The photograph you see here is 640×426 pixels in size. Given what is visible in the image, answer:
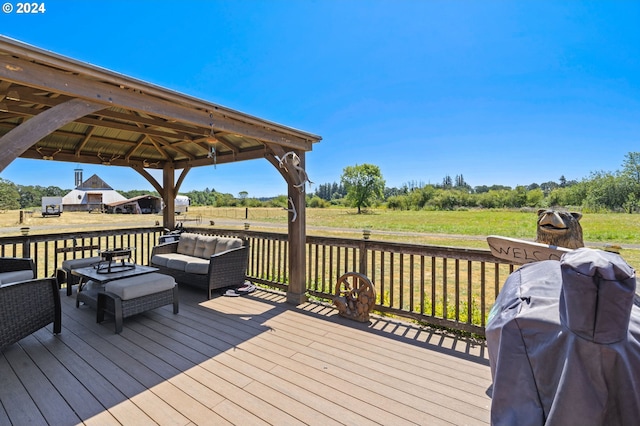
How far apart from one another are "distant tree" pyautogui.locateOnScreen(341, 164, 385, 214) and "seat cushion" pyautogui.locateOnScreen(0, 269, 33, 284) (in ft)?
110

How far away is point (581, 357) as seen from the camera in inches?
25.9

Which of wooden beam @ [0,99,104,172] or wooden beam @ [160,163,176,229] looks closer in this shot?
wooden beam @ [0,99,104,172]

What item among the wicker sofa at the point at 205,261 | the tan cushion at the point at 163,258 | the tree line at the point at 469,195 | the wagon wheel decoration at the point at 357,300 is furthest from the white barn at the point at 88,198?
the wagon wheel decoration at the point at 357,300

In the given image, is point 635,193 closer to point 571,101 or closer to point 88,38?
point 571,101

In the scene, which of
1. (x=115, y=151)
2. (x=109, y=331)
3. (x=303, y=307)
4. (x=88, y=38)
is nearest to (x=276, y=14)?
(x=88, y=38)

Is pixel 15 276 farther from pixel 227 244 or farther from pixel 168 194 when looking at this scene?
pixel 168 194

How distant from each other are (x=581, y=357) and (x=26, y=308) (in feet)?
12.7

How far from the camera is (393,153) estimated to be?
3975cm

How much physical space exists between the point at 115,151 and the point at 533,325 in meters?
6.94

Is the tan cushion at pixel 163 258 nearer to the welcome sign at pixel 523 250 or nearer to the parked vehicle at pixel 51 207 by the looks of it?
the welcome sign at pixel 523 250

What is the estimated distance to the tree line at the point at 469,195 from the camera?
678 inches

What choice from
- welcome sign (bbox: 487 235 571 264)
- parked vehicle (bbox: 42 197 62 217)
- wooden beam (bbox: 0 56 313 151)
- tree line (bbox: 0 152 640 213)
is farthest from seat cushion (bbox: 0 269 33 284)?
parked vehicle (bbox: 42 197 62 217)

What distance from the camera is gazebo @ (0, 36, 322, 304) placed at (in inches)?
79.1

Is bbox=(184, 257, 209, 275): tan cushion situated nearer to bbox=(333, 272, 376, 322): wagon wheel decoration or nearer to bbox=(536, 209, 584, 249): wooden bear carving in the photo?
bbox=(333, 272, 376, 322): wagon wheel decoration
